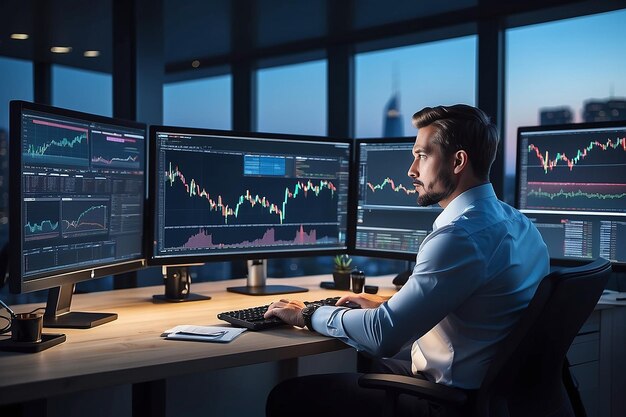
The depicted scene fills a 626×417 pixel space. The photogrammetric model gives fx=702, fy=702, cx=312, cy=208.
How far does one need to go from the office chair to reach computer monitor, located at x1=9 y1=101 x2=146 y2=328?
96cm

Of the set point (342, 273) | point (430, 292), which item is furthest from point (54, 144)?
point (342, 273)

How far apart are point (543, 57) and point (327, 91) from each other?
Result: 1626 mm

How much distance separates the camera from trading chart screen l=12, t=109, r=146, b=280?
190cm

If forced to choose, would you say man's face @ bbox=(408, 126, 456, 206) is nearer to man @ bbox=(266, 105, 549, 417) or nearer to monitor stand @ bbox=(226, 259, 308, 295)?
man @ bbox=(266, 105, 549, 417)

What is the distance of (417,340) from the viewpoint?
6.39 feet

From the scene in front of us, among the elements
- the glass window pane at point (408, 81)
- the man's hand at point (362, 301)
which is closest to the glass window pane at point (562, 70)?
the glass window pane at point (408, 81)

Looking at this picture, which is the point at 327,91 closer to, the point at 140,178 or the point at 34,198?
the point at 140,178

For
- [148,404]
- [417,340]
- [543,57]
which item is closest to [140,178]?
[148,404]

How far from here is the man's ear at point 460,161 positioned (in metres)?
1.95

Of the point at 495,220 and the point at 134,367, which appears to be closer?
the point at 134,367

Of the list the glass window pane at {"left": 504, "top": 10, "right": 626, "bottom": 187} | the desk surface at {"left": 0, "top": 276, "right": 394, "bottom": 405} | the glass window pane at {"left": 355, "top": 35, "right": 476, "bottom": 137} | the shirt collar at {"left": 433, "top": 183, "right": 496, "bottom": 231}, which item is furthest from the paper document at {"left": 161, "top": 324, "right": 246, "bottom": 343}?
the glass window pane at {"left": 355, "top": 35, "right": 476, "bottom": 137}

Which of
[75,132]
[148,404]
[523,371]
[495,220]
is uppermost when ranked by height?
[75,132]

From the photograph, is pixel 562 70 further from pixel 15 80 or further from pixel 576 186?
pixel 15 80

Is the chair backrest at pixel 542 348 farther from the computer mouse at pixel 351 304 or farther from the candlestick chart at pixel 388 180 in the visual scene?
the candlestick chart at pixel 388 180
